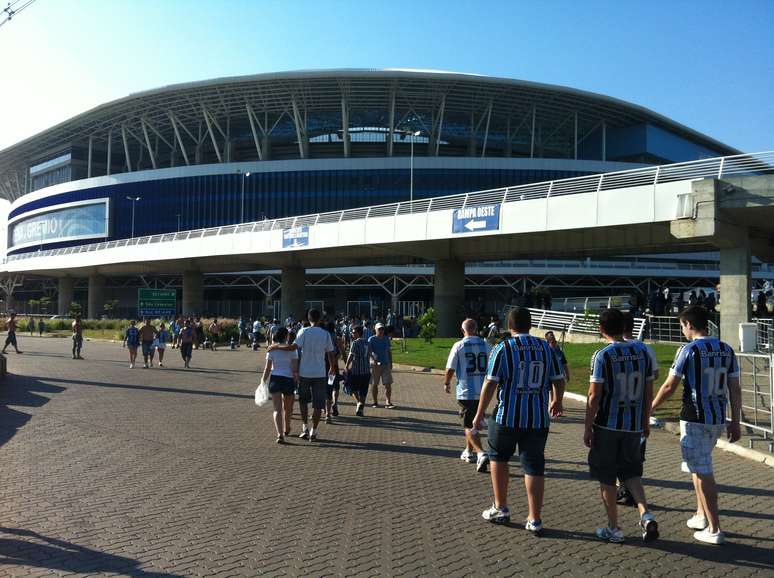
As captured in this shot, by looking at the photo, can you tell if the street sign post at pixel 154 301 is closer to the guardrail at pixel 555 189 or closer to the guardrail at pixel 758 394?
the guardrail at pixel 555 189

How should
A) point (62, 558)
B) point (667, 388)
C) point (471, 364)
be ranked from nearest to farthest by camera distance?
point (62, 558) → point (667, 388) → point (471, 364)

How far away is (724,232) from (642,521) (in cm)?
1913

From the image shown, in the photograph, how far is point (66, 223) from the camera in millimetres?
84438

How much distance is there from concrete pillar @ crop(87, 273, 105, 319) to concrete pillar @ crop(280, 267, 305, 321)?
93.0 ft

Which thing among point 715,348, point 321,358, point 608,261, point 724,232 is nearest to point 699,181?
point 724,232

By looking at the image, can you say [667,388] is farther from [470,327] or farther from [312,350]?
[312,350]

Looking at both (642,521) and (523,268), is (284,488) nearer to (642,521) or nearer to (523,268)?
(642,521)

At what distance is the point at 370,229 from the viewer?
35.6m

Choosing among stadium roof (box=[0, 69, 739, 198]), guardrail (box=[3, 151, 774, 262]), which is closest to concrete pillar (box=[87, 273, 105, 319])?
stadium roof (box=[0, 69, 739, 198])

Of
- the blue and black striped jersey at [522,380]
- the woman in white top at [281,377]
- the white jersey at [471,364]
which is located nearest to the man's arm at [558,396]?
the blue and black striped jersey at [522,380]

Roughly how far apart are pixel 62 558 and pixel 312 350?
5.43 m

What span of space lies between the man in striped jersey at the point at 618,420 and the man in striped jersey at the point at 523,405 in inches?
15.4

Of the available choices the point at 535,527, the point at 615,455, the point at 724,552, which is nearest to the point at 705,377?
the point at 615,455

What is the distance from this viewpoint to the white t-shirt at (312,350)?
10.1 metres
